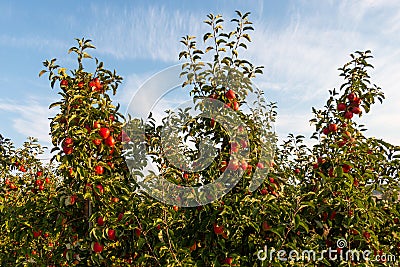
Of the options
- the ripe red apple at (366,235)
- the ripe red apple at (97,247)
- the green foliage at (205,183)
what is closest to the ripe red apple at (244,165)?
the green foliage at (205,183)

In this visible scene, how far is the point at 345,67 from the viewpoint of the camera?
3.94 meters

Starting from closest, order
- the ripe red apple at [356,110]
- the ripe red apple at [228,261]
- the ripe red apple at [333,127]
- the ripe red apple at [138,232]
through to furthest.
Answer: the ripe red apple at [228,261]
the ripe red apple at [138,232]
the ripe red apple at [333,127]
the ripe red apple at [356,110]

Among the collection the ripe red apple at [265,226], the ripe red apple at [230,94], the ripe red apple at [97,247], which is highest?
the ripe red apple at [230,94]

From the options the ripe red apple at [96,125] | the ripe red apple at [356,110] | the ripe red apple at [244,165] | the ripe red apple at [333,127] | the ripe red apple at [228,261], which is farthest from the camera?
the ripe red apple at [356,110]

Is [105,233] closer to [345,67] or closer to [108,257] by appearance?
[108,257]

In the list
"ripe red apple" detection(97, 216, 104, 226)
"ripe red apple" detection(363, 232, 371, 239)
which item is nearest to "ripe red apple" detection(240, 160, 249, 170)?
"ripe red apple" detection(363, 232, 371, 239)

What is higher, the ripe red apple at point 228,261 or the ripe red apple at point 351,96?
the ripe red apple at point 351,96

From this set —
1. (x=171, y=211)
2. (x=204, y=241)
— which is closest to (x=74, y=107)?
(x=171, y=211)

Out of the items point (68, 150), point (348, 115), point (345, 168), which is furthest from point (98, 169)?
point (348, 115)

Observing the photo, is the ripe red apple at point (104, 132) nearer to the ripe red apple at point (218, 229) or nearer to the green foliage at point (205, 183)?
the green foliage at point (205, 183)

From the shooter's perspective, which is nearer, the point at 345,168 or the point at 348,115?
the point at 345,168

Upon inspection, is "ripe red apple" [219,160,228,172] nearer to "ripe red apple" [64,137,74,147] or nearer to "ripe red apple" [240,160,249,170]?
"ripe red apple" [240,160,249,170]

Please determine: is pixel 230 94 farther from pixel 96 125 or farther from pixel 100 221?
pixel 100 221

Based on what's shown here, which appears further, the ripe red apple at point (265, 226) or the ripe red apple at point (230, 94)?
the ripe red apple at point (230, 94)
